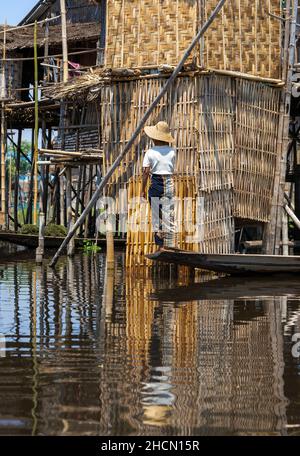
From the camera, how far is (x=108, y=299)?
10.3 meters

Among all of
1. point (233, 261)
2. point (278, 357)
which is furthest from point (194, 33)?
point (278, 357)

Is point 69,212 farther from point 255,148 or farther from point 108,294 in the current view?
point 108,294

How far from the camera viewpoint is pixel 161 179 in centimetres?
1231

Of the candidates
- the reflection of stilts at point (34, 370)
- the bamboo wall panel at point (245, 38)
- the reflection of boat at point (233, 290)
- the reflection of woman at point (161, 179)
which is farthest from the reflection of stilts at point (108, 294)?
the bamboo wall panel at point (245, 38)

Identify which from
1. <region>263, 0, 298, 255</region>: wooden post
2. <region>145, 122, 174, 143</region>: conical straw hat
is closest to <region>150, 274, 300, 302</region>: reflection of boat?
<region>263, 0, 298, 255</region>: wooden post

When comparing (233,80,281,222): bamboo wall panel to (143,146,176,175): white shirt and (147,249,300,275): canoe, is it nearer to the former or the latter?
(147,249,300,275): canoe

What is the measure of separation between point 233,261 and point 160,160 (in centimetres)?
158

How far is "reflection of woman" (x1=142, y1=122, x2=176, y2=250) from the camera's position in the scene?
12289mm

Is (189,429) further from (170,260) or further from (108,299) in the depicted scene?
(170,260)

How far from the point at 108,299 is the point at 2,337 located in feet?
9.79

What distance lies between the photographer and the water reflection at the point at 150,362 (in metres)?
4.84

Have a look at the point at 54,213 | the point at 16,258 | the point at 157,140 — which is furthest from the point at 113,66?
the point at 54,213

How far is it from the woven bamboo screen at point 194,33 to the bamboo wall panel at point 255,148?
0.34 metres

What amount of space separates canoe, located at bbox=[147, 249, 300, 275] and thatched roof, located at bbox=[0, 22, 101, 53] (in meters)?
13.7
